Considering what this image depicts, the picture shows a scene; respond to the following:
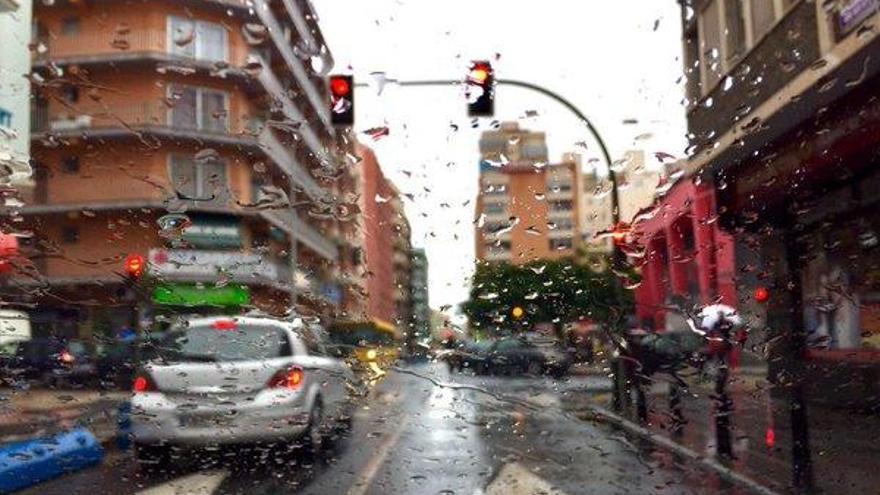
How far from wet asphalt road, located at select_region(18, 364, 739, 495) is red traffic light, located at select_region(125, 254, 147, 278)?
1.10m

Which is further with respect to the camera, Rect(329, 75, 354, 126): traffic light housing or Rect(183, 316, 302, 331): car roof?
Rect(329, 75, 354, 126): traffic light housing

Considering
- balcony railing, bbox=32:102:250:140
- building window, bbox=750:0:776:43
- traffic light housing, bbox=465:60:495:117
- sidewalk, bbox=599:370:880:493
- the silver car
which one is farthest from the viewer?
building window, bbox=750:0:776:43

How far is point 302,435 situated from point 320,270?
984 mm

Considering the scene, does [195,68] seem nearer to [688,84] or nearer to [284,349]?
[284,349]

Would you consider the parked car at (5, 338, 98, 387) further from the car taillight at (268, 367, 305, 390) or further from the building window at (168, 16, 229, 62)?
the building window at (168, 16, 229, 62)

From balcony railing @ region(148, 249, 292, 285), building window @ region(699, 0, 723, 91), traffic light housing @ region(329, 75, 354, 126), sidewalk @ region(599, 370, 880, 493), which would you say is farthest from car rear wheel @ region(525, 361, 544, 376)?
building window @ region(699, 0, 723, 91)

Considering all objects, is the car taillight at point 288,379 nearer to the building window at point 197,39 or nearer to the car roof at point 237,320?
the car roof at point 237,320

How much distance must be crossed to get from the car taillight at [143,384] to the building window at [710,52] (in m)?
3.58

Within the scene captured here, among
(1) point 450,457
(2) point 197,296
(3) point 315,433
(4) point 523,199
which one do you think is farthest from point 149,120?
(1) point 450,457

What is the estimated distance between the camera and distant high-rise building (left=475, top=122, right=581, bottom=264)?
466 cm

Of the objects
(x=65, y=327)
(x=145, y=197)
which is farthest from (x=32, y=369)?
(x=145, y=197)

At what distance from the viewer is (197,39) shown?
4.66 metres

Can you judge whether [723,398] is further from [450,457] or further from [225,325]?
[225,325]

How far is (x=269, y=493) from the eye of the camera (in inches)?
179
